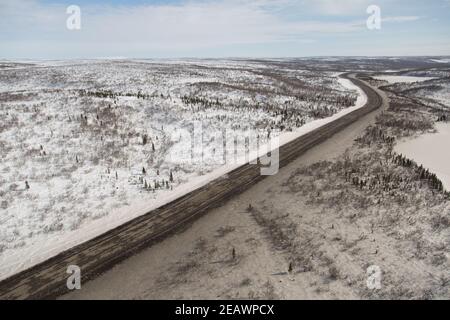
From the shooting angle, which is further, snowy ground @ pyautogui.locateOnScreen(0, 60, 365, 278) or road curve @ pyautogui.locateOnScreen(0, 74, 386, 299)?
snowy ground @ pyautogui.locateOnScreen(0, 60, 365, 278)

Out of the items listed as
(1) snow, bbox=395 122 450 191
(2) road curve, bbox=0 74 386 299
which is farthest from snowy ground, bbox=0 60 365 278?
(1) snow, bbox=395 122 450 191

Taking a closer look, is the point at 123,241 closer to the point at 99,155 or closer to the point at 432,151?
the point at 99,155

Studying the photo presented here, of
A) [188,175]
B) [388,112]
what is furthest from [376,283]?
[388,112]

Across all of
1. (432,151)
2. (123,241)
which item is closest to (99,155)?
(123,241)

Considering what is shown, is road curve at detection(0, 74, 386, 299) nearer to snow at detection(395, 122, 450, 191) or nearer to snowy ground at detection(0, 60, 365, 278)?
snowy ground at detection(0, 60, 365, 278)

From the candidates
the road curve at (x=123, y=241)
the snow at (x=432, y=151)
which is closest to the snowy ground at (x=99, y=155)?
the road curve at (x=123, y=241)

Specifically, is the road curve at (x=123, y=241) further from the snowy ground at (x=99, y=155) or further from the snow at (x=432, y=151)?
the snow at (x=432, y=151)
